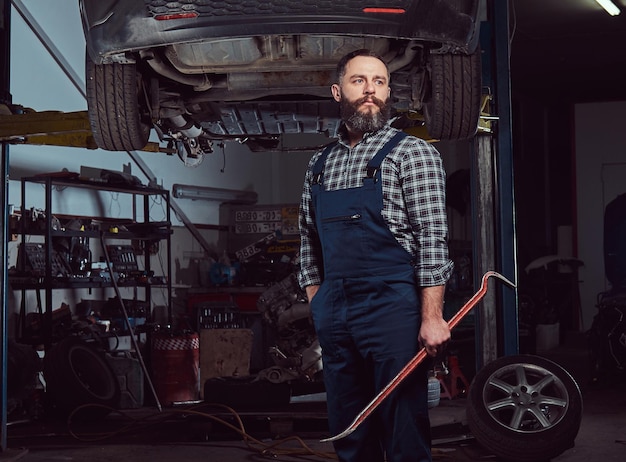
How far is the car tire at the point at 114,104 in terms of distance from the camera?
3.67 meters

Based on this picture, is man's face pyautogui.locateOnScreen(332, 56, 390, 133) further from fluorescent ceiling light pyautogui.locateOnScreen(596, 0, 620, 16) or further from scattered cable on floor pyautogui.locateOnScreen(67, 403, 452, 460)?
fluorescent ceiling light pyautogui.locateOnScreen(596, 0, 620, 16)

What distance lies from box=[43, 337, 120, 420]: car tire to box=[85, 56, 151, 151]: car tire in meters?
2.89

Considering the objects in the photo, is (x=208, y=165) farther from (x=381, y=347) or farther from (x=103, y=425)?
(x=381, y=347)

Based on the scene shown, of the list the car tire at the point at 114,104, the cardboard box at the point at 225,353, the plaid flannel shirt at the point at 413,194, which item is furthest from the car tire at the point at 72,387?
the plaid flannel shirt at the point at 413,194

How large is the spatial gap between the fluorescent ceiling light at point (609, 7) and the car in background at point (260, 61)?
499cm

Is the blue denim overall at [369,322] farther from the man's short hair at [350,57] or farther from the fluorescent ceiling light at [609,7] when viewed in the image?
the fluorescent ceiling light at [609,7]

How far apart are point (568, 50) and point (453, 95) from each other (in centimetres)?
780

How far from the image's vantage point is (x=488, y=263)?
4742 mm

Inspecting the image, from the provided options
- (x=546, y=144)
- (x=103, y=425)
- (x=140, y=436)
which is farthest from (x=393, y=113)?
(x=546, y=144)

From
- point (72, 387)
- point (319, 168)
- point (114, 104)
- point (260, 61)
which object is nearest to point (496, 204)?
point (260, 61)

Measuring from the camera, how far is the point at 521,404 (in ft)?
14.1

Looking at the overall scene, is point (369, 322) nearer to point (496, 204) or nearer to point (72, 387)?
point (496, 204)

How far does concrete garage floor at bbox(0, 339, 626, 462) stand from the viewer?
4.67 meters

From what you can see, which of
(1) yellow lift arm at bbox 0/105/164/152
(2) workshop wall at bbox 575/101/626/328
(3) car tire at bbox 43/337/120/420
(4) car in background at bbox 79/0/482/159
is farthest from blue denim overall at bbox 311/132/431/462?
(2) workshop wall at bbox 575/101/626/328
